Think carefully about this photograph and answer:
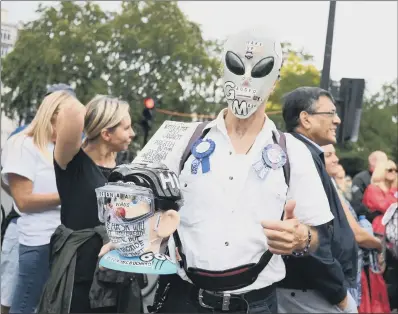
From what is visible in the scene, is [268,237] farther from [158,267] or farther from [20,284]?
[20,284]

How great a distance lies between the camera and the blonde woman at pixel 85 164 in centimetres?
255

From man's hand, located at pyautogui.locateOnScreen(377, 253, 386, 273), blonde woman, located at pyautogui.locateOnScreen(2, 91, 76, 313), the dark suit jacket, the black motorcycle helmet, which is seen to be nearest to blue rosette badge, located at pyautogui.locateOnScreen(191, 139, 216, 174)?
the black motorcycle helmet

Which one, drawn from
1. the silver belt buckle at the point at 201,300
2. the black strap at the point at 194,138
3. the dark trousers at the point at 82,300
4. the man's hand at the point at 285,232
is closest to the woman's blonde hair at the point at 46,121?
the dark trousers at the point at 82,300

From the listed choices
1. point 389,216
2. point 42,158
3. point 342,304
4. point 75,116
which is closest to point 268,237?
point 75,116

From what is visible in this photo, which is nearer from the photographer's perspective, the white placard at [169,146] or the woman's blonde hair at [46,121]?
the white placard at [169,146]

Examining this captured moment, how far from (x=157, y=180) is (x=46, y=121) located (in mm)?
1703

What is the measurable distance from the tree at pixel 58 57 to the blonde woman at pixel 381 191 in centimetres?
1628

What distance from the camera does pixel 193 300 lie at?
2.44m

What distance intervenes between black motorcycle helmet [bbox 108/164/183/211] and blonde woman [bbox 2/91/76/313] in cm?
142

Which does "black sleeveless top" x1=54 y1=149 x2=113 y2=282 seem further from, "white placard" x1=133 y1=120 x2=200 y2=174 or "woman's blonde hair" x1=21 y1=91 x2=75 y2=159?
"woman's blonde hair" x1=21 y1=91 x2=75 y2=159

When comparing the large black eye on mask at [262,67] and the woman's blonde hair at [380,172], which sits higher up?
the large black eye on mask at [262,67]

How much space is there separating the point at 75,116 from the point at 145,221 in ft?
1.86

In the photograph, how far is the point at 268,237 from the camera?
2.14 metres

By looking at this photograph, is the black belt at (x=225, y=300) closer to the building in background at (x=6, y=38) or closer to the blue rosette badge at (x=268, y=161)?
the blue rosette badge at (x=268, y=161)
